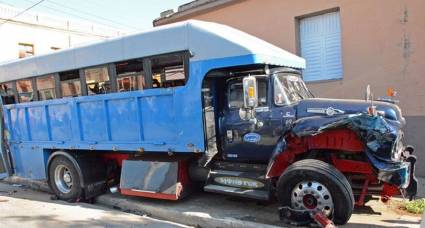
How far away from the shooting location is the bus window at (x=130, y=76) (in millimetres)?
7152

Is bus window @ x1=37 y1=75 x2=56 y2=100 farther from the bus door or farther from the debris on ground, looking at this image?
the debris on ground

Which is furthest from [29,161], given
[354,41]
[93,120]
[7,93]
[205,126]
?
[354,41]

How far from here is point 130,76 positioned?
24.0 feet

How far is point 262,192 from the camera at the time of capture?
606 cm

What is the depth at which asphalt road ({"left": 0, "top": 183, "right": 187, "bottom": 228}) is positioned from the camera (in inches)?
259

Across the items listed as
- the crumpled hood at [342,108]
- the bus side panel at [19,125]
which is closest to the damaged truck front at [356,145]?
the crumpled hood at [342,108]

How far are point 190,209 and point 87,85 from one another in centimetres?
310

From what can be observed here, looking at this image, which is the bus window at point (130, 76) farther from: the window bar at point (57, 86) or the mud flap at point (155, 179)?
the window bar at point (57, 86)

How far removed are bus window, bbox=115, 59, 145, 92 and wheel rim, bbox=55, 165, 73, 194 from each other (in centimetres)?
241

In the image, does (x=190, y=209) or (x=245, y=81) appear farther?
(x=190, y=209)

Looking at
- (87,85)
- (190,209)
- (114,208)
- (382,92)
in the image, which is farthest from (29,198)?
(382,92)

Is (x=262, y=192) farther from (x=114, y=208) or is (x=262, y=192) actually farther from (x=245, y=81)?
(x=114, y=208)

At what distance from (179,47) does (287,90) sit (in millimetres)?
1828

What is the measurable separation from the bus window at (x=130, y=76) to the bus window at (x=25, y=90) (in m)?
2.71
